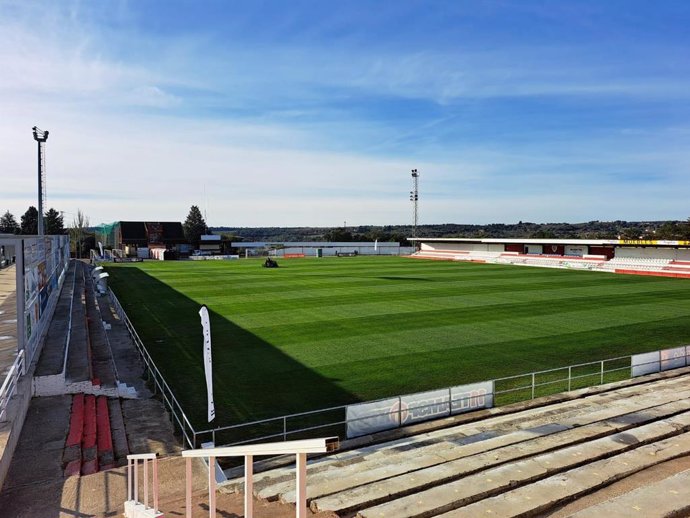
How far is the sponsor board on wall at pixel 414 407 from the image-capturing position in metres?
13.9

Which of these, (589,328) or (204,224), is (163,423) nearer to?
(589,328)

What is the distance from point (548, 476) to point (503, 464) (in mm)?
969

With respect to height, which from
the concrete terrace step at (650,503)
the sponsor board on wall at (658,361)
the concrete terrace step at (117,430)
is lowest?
the concrete terrace step at (117,430)

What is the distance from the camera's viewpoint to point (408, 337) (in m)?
26.4

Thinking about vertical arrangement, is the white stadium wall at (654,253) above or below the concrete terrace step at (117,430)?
above

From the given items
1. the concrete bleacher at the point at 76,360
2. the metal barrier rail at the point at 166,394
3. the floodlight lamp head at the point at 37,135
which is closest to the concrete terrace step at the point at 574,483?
the metal barrier rail at the point at 166,394

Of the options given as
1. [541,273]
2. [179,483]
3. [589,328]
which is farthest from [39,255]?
[541,273]

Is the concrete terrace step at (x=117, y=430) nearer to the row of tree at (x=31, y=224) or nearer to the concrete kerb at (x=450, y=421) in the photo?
the concrete kerb at (x=450, y=421)

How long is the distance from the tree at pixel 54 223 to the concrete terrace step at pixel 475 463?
12502cm

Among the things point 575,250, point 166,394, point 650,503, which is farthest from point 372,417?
point 575,250

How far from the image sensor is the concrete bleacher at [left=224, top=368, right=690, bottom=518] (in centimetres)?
857

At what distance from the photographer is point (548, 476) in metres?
9.70

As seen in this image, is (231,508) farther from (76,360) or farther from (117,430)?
(76,360)

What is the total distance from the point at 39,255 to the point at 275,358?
10185 millimetres
